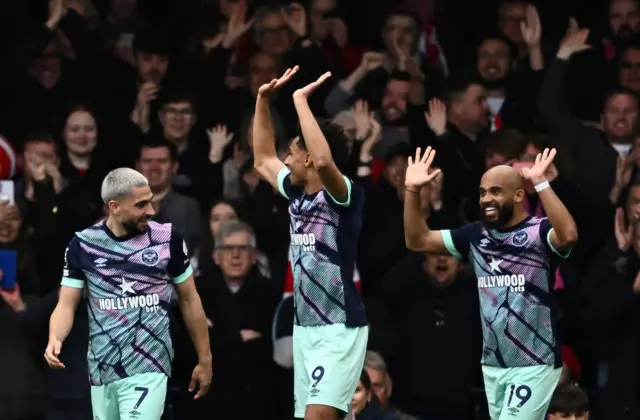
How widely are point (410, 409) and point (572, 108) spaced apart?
3216 mm

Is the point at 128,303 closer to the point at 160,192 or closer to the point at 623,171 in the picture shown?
the point at 160,192

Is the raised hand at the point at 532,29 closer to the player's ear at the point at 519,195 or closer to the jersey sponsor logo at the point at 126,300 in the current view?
the player's ear at the point at 519,195

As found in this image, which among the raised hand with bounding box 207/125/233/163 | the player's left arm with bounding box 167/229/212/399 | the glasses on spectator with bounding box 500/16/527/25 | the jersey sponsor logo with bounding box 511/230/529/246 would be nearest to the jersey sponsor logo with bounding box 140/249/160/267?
the player's left arm with bounding box 167/229/212/399

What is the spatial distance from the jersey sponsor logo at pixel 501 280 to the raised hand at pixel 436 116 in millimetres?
3236

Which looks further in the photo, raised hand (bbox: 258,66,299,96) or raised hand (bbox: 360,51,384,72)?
raised hand (bbox: 360,51,384,72)

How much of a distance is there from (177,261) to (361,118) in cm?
347

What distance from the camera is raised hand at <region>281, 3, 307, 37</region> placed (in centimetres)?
1497

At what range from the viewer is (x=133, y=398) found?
1036cm

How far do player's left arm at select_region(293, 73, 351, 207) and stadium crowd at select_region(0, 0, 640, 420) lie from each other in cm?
163

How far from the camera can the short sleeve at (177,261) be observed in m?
10.5

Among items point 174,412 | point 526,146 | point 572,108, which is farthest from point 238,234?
point 572,108

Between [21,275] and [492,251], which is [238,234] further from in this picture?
[492,251]

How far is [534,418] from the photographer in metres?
10.5

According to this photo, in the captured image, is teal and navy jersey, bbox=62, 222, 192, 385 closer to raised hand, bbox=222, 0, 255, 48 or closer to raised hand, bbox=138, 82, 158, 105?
raised hand, bbox=138, 82, 158, 105
